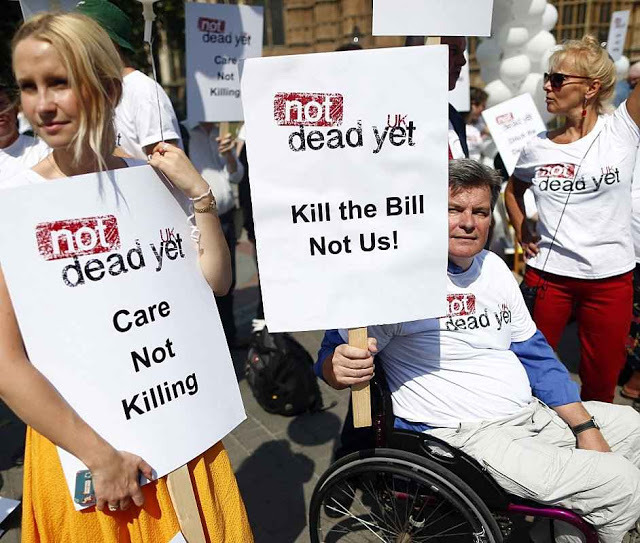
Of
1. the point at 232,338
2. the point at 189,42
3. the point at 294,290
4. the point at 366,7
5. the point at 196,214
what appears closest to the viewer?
the point at 196,214

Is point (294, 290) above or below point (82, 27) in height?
below

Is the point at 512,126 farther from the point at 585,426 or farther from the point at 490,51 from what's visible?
the point at 585,426

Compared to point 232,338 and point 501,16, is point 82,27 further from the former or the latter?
point 501,16

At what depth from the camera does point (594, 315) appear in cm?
258

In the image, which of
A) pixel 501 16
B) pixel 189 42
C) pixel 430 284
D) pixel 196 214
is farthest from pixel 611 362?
pixel 501 16

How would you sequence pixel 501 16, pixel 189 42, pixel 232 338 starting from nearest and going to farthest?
pixel 189 42, pixel 232 338, pixel 501 16

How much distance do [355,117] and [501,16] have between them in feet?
18.8

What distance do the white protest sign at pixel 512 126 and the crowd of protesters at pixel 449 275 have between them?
139 cm

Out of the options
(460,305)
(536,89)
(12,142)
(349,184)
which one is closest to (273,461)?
(460,305)

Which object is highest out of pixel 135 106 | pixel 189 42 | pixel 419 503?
pixel 189 42

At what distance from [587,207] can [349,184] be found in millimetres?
1565

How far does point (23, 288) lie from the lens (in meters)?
1.05

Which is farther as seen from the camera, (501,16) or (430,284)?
(501,16)

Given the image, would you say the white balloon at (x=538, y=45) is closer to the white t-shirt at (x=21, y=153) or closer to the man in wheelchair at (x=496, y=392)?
the man in wheelchair at (x=496, y=392)
